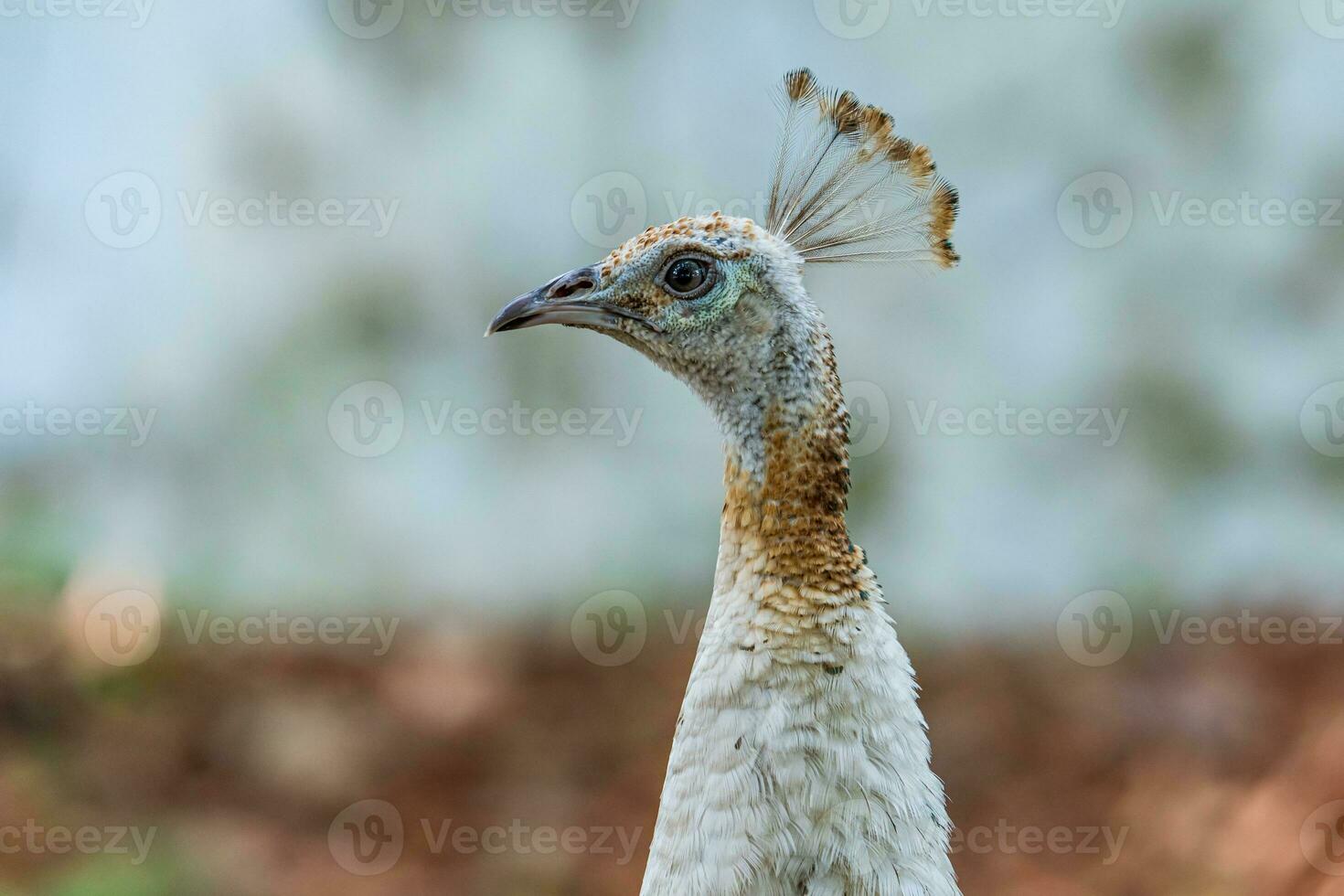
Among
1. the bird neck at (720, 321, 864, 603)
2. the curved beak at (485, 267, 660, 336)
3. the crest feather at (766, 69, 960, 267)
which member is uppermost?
the crest feather at (766, 69, 960, 267)

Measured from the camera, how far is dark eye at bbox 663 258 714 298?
163 cm

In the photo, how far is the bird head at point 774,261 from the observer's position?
5.24ft

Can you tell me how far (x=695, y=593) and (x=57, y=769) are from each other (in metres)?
2.33

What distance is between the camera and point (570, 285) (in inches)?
66.7

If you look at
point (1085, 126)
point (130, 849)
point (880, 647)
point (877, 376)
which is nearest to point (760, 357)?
point (880, 647)

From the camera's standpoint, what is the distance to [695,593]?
396 centimetres

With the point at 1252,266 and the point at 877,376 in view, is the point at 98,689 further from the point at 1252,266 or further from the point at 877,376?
the point at 1252,266

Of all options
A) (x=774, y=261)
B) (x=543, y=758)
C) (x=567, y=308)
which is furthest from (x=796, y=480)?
(x=543, y=758)

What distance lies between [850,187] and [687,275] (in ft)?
1.09

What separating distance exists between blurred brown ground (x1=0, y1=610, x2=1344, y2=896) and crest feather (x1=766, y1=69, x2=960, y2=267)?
8.04 feet

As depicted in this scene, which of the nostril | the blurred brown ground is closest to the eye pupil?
the nostril

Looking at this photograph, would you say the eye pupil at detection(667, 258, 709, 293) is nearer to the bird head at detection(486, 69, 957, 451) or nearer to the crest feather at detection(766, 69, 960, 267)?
the bird head at detection(486, 69, 957, 451)

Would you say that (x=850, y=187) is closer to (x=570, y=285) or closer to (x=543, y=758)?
(x=570, y=285)

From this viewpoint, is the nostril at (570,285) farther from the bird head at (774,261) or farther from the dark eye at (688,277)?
the dark eye at (688,277)
